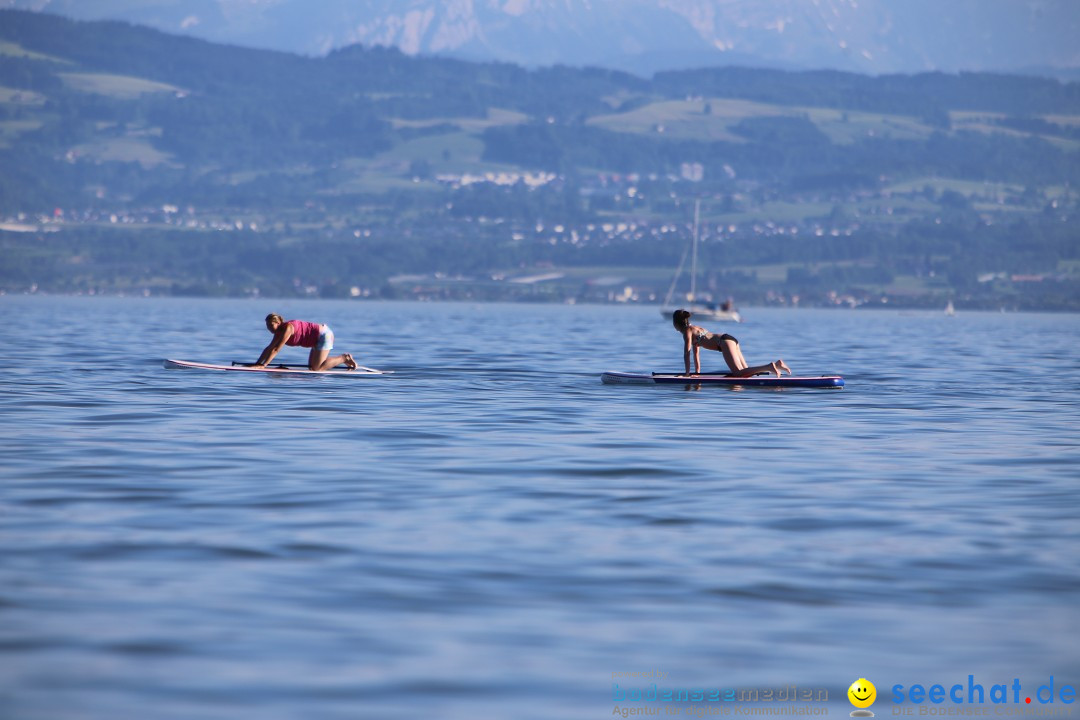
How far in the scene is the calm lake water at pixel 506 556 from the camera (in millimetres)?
10438

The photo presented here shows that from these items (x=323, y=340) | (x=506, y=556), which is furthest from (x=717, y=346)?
(x=506, y=556)

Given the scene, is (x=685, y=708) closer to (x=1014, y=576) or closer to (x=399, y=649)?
(x=399, y=649)

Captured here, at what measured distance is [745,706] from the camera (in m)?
9.98

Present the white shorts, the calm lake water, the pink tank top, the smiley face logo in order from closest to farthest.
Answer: the smiley face logo, the calm lake water, the pink tank top, the white shorts

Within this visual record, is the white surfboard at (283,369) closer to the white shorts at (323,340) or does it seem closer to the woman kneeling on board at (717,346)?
the white shorts at (323,340)

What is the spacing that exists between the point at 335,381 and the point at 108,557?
76.4 ft

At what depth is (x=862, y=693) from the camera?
403 inches

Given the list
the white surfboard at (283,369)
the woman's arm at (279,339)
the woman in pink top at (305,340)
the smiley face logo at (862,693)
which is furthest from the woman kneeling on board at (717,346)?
the smiley face logo at (862,693)

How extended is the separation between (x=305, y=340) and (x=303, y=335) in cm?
13

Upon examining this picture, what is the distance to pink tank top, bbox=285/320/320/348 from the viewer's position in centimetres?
3472

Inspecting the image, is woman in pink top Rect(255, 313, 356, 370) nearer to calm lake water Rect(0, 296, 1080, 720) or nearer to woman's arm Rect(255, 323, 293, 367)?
woman's arm Rect(255, 323, 293, 367)

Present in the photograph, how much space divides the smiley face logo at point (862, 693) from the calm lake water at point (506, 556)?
84mm

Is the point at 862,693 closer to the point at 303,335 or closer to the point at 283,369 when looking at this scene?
the point at 303,335

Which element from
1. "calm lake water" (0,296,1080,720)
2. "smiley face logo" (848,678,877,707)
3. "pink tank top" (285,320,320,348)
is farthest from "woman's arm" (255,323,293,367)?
"smiley face logo" (848,678,877,707)
